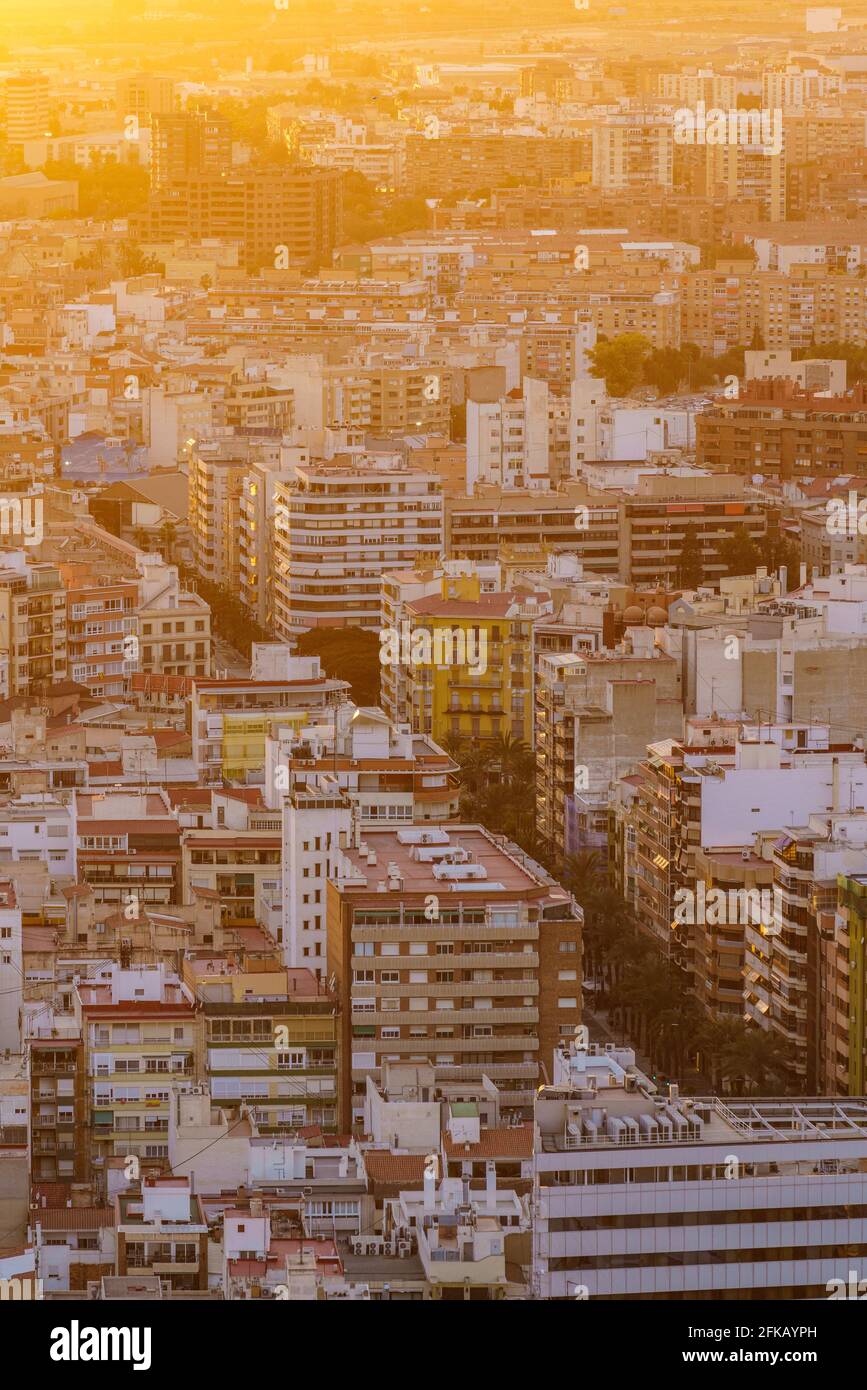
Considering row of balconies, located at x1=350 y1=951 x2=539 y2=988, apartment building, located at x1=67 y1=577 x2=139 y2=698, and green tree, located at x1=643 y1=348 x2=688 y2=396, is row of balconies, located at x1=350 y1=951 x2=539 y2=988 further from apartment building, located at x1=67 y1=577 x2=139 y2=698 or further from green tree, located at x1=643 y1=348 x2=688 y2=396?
green tree, located at x1=643 y1=348 x2=688 y2=396

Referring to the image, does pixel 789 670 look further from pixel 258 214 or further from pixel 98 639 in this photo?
pixel 258 214

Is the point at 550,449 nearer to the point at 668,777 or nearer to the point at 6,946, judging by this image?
the point at 668,777

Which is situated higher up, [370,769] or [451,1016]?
[370,769]

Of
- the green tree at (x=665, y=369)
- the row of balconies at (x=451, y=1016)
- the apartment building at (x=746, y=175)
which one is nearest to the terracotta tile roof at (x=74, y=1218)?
the row of balconies at (x=451, y=1016)

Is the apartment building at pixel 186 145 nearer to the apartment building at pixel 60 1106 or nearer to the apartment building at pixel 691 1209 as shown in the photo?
the apartment building at pixel 60 1106

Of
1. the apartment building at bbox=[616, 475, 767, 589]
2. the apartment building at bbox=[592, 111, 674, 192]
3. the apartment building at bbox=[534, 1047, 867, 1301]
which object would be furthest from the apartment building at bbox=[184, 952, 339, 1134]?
the apartment building at bbox=[592, 111, 674, 192]

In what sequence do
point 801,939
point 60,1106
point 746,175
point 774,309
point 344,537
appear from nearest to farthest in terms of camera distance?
point 60,1106
point 801,939
point 344,537
point 774,309
point 746,175

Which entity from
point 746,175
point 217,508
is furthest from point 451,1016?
point 746,175
